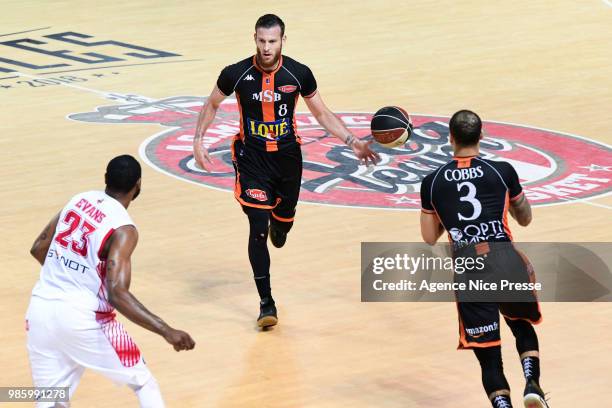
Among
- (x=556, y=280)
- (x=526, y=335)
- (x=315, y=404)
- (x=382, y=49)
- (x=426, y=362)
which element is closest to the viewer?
(x=526, y=335)

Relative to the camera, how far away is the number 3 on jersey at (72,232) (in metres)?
7.74

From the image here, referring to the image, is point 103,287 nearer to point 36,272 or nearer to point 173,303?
point 173,303

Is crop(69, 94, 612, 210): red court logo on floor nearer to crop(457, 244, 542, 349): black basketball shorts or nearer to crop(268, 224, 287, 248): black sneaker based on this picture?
crop(268, 224, 287, 248): black sneaker

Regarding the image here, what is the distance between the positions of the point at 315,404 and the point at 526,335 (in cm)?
162

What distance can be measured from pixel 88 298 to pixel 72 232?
394 mm

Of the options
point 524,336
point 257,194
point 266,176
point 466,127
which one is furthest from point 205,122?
point 524,336

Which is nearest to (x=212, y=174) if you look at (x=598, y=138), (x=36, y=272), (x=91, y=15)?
(x=36, y=272)

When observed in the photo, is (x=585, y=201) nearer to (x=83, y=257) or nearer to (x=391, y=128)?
(x=391, y=128)

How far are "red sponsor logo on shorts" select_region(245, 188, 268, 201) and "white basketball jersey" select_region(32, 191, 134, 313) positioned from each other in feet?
10.9

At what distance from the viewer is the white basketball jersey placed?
772 cm

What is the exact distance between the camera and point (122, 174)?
7.90 m

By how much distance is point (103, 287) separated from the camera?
7.78 metres

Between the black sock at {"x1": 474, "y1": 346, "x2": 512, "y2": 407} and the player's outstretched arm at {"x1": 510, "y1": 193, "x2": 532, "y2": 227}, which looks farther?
the player's outstretched arm at {"x1": 510, "y1": 193, "x2": 532, "y2": 227}

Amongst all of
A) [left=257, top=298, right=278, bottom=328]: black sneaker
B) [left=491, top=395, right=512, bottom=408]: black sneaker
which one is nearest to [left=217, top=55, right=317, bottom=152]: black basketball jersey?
[left=257, top=298, right=278, bottom=328]: black sneaker
